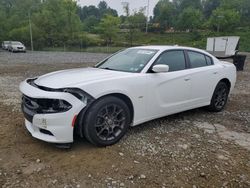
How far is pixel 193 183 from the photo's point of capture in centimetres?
268

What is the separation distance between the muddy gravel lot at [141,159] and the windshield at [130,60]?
3.44ft

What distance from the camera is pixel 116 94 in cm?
341

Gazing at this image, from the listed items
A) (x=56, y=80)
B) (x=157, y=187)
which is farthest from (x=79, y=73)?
(x=157, y=187)

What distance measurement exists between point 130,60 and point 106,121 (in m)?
1.31

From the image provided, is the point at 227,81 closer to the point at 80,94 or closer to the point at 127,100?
the point at 127,100

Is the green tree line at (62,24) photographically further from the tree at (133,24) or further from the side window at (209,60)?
the side window at (209,60)

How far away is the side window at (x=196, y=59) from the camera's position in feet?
15.0

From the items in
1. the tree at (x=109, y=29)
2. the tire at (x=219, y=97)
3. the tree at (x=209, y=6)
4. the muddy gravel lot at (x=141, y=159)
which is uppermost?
the tree at (x=209, y=6)

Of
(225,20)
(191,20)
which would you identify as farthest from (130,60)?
(191,20)

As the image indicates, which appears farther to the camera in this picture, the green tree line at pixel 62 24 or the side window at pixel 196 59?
the green tree line at pixel 62 24

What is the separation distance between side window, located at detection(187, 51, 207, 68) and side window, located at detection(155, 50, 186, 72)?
0.21 meters

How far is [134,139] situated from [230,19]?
56.7 metres

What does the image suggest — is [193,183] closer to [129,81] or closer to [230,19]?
[129,81]

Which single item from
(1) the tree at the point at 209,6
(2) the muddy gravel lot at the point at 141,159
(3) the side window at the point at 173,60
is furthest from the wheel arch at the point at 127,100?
(1) the tree at the point at 209,6
